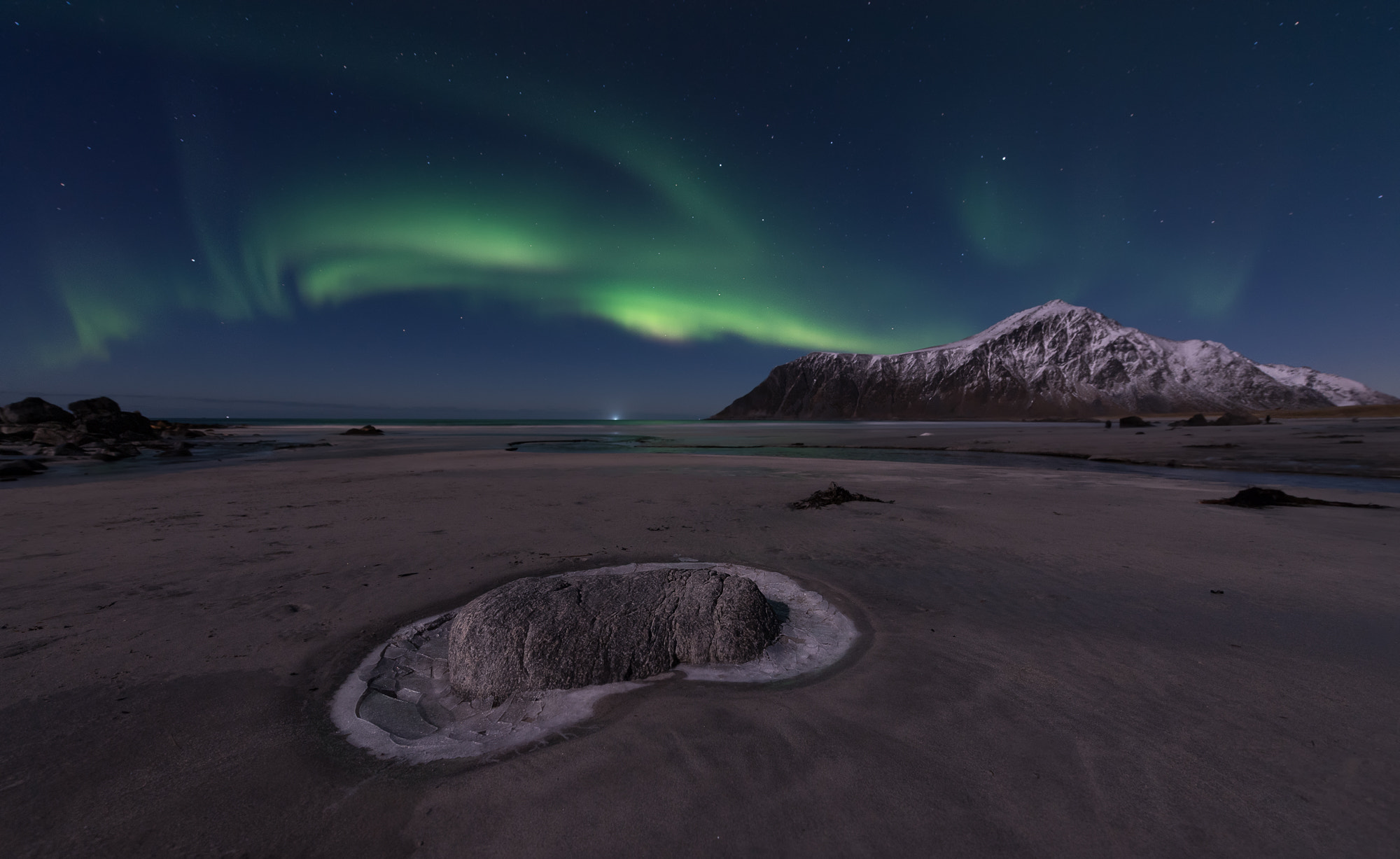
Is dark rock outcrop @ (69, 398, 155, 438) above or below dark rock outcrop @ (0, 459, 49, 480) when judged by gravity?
above

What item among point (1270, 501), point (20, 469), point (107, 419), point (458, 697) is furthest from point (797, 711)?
point (107, 419)

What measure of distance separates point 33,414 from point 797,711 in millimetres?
62853

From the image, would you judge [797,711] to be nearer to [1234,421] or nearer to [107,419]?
[107,419]

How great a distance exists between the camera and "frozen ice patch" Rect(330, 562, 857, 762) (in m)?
3.07

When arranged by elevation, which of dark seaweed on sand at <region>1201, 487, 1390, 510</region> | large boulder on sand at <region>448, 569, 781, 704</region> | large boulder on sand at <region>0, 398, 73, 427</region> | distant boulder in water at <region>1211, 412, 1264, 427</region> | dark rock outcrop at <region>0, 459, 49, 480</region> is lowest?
dark rock outcrop at <region>0, 459, 49, 480</region>

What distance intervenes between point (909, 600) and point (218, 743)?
6.03 meters

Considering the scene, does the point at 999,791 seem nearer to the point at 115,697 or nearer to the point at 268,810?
the point at 268,810

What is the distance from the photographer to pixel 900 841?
2.25m

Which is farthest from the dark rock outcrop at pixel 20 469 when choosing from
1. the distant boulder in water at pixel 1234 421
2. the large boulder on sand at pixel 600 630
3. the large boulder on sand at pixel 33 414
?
the distant boulder in water at pixel 1234 421

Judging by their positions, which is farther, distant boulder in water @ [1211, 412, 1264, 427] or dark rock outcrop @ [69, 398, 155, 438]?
distant boulder in water @ [1211, 412, 1264, 427]

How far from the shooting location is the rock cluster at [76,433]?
22.5 metres

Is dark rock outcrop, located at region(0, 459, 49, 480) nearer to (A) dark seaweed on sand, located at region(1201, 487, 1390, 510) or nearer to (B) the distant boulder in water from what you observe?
(A) dark seaweed on sand, located at region(1201, 487, 1390, 510)

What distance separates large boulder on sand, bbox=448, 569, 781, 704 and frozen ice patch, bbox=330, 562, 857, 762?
0.10 m

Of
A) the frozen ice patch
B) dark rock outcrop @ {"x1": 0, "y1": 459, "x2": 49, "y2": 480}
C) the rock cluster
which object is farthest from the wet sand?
Result: the rock cluster
